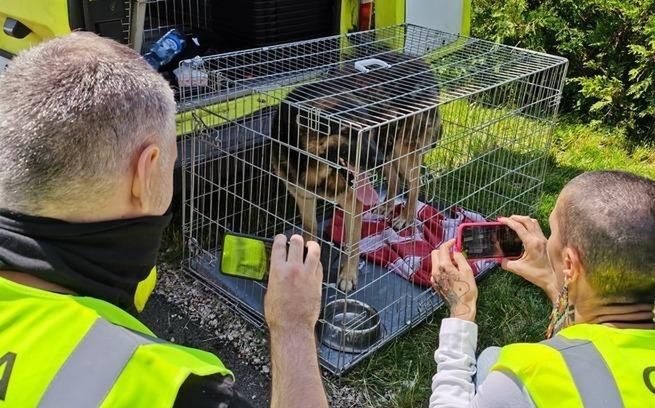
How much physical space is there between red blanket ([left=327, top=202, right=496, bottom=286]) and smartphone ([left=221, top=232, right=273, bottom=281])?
1137 mm

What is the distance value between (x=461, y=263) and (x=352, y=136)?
0.92 meters

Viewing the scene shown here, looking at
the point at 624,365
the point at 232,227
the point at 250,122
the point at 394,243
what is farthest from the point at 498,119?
the point at 624,365

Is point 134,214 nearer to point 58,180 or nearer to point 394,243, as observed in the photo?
point 58,180

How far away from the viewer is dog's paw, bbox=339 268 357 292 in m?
3.38

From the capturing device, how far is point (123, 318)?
1.37 meters

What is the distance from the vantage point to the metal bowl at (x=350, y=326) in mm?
3094

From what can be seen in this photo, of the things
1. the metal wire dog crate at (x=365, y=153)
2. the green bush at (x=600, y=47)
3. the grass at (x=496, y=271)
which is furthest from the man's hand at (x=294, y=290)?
the green bush at (x=600, y=47)

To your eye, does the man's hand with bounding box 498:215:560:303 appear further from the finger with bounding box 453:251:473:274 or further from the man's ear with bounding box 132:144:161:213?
the man's ear with bounding box 132:144:161:213

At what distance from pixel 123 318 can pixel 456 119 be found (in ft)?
9.55

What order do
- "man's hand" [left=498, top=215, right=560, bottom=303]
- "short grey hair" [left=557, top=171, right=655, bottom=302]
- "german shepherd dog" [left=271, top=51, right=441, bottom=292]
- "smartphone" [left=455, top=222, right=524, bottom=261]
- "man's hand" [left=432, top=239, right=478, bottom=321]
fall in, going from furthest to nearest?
"german shepherd dog" [left=271, top=51, right=441, bottom=292], "smartphone" [left=455, top=222, right=524, bottom=261], "man's hand" [left=498, top=215, right=560, bottom=303], "man's hand" [left=432, top=239, right=478, bottom=321], "short grey hair" [left=557, top=171, right=655, bottom=302]

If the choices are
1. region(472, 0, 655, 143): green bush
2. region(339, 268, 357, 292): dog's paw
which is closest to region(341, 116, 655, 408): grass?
region(339, 268, 357, 292): dog's paw

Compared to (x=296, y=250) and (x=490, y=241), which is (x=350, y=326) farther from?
(x=296, y=250)

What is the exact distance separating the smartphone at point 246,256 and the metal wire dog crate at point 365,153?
0.49 metres

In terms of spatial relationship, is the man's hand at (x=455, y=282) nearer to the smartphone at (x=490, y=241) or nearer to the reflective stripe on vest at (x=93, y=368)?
the smartphone at (x=490, y=241)
